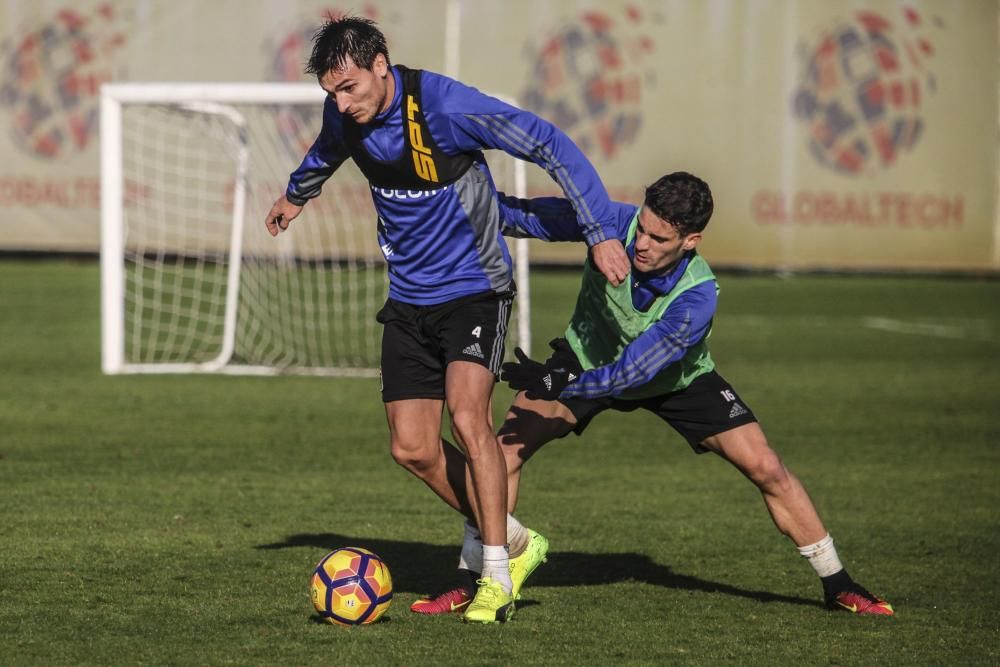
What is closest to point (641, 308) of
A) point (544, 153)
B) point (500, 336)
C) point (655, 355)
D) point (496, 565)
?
point (655, 355)

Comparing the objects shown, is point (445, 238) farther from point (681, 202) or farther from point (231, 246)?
point (231, 246)

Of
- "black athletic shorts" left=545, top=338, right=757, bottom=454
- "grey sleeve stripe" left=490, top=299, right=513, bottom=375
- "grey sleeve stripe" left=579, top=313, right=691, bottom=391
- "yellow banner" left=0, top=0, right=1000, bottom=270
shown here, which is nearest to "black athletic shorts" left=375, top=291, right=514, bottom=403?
"grey sleeve stripe" left=490, top=299, right=513, bottom=375

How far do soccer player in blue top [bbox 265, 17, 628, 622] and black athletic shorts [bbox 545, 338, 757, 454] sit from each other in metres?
0.39

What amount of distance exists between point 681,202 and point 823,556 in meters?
1.53

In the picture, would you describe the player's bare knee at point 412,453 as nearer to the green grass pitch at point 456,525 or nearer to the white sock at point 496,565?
the white sock at point 496,565

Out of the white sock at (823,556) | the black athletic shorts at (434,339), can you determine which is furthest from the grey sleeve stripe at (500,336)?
the white sock at (823,556)

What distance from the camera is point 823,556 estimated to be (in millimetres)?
6227

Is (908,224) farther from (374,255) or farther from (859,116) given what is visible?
(374,255)

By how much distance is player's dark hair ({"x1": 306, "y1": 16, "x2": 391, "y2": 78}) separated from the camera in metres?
5.72

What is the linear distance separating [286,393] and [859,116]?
43.3ft

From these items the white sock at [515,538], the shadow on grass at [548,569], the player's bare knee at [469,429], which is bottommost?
the shadow on grass at [548,569]

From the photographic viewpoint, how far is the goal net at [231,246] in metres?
13.2

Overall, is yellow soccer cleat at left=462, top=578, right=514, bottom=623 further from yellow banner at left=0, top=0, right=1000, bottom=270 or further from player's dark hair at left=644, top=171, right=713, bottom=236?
yellow banner at left=0, top=0, right=1000, bottom=270

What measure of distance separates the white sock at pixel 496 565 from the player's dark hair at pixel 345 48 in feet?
5.88
